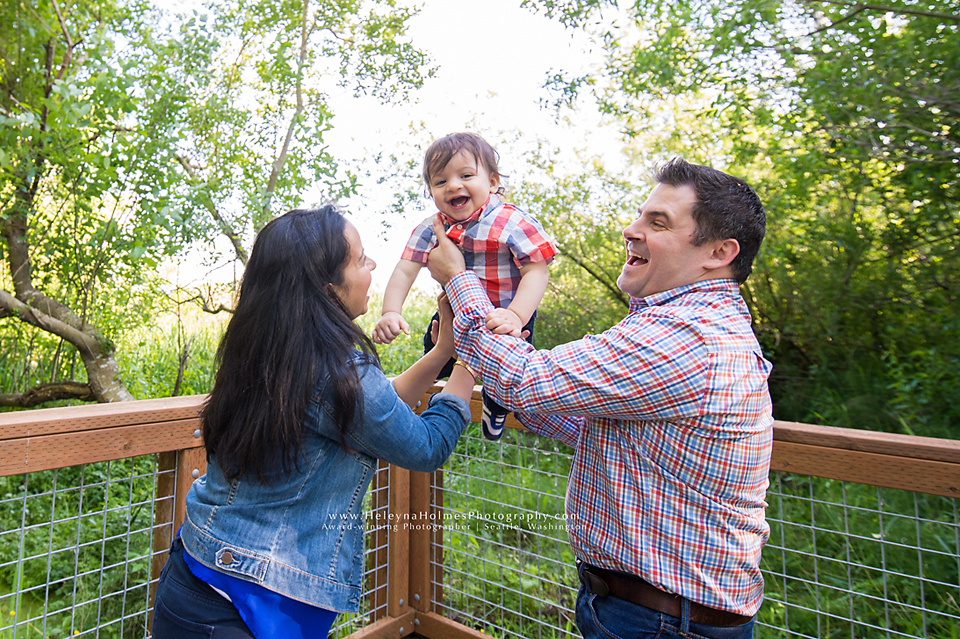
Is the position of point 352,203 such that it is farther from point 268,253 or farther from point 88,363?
point 268,253

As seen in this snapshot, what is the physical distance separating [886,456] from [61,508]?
4674mm

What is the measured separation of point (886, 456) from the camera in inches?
51.3

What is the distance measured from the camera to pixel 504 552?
2.86 meters

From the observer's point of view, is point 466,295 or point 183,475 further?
point 183,475

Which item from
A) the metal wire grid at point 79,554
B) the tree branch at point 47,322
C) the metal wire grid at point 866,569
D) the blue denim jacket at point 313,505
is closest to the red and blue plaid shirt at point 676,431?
the blue denim jacket at point 313,505

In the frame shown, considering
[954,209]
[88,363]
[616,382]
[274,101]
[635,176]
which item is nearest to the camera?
[616,382]

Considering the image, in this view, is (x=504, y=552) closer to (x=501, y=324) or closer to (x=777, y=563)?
(x=777, y=563)

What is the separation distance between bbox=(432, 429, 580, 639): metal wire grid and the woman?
0.64 metres

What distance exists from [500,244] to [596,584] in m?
0.85

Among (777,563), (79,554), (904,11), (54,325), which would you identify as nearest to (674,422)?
(904,11)

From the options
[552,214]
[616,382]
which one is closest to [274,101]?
[552,214]

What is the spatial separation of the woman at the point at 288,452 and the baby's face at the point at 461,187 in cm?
42

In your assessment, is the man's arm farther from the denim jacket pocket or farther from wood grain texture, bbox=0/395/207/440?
wood grain texture, bbox=0/395/207/440

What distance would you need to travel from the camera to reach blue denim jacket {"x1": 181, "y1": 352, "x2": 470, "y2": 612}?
4.05ft
